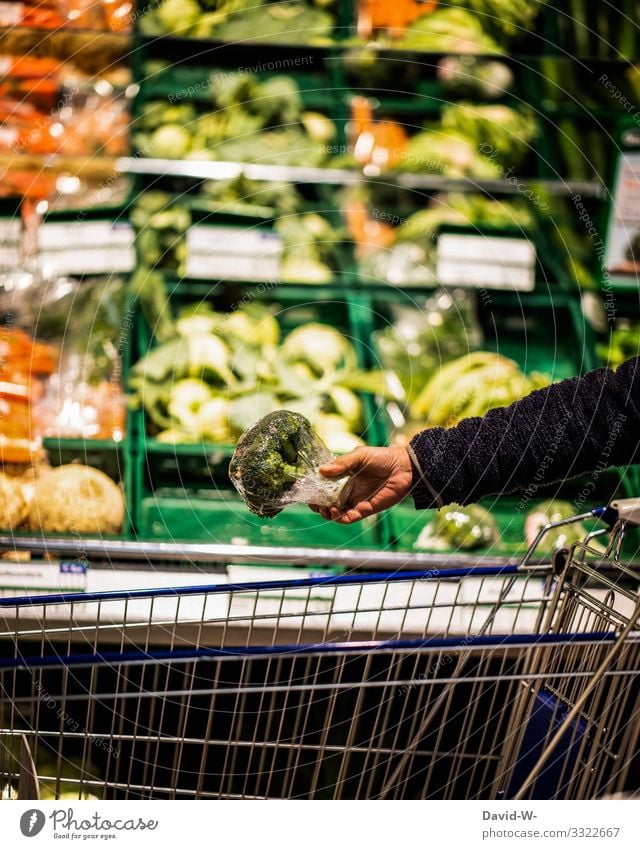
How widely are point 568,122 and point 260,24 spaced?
3.79 ft

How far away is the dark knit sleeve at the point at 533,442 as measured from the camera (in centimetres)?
189

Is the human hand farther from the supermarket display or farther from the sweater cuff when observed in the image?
the supermarket display

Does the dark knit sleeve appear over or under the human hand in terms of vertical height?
over

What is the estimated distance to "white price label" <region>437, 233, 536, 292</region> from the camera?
311cm

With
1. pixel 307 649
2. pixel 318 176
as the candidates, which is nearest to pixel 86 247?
pixel 318 176

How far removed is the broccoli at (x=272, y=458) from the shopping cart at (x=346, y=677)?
203 millimetres

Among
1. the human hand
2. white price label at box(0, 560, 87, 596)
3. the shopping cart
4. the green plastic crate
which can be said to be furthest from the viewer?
the green plastic crate

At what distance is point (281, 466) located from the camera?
1.81 meters

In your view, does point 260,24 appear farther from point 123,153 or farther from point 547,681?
point 547,681

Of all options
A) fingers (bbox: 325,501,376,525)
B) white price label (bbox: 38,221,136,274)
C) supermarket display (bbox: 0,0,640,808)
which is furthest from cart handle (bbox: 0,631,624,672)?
white price label (bbox: 38,221,136,274)

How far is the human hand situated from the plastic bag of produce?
0.05 m

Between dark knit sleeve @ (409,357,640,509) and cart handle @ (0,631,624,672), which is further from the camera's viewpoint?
dark knit sleeve @ (409,357,640,509)

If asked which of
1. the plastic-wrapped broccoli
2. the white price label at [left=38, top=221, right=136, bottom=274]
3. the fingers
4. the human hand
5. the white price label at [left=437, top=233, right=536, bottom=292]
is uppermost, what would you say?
the white price label at [left=437, top=233, right=536, bottom=292]
